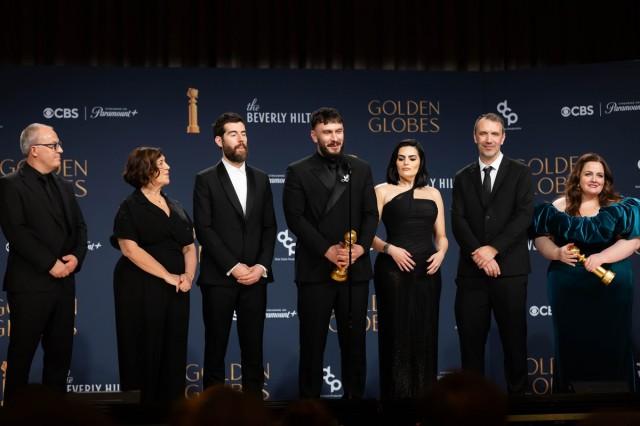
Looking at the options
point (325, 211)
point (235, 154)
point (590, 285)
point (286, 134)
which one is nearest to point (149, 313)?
point (235, 154)

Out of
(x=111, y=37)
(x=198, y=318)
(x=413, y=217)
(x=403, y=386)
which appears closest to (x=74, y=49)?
(x=111, y=37)

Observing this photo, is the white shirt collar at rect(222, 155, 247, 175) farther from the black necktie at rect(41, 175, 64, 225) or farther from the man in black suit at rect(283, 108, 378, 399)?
the black necktie at rect(41, 175, 64, 225)

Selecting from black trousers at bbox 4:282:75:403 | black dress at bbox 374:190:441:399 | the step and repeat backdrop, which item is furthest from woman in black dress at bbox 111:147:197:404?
the step and repeat backdrop

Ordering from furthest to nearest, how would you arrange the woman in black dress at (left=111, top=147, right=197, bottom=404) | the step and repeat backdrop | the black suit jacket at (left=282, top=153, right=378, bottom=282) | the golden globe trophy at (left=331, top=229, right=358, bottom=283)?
the step and repeat backdrop
the black suit jacket at (left=282, top=153, right=378, bottom=282)
the woman in black dress at (left=111, top=147, right=197, bottom=404)
the golden globe trophy at (left=331, top=229, right=358, bottom=283)

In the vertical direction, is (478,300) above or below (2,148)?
below

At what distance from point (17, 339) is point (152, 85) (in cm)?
244

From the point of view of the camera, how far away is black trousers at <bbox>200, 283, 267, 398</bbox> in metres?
5.09

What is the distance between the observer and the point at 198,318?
665 cm

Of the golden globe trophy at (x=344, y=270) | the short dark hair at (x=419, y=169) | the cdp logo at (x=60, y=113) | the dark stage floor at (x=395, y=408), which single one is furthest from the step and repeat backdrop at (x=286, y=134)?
the dark stage floor at (x=395, y=408)

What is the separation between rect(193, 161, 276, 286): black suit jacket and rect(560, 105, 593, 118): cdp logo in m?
2.81

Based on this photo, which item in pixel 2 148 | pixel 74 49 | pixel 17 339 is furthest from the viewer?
pixel 74 49

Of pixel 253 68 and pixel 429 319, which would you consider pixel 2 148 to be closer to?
pixel 253 68

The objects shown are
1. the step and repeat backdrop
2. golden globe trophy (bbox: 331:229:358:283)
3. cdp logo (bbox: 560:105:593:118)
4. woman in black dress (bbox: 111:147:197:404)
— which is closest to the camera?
golden globe trophy (bbox: 331:229:358:283)

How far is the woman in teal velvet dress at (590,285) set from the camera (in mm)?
5320
